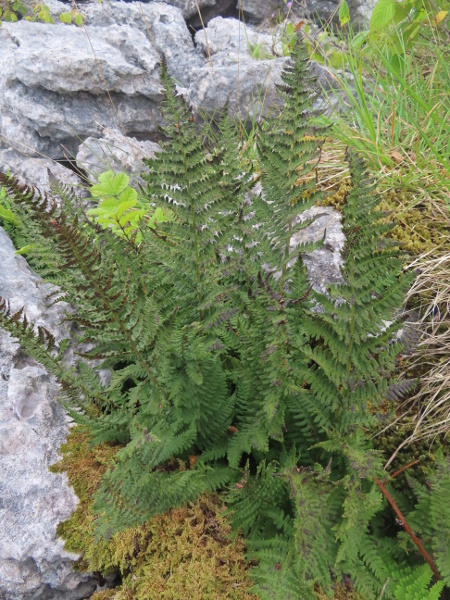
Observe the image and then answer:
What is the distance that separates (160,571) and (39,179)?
3967 millimetres

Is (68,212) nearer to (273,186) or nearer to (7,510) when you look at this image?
(273,186)

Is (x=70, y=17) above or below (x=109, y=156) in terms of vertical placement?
above

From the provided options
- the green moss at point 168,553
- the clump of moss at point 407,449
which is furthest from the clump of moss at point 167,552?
the clump of moss at point 407,449

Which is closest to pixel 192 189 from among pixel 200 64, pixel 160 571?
pixel 160 571

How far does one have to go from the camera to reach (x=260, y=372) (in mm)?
2010

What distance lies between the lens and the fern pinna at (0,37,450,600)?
68.6 inches

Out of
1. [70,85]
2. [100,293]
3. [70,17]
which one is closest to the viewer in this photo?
[100,293]

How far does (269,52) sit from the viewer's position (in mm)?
6688

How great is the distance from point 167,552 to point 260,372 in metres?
1.01

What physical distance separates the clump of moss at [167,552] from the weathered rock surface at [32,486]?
0.08 metres

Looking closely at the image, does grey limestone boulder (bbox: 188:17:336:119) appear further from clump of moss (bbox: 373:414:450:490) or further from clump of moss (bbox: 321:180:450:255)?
clump of moss (bbox: 373:414:450:490)

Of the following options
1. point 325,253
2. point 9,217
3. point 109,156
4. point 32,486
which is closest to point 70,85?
point 109,156

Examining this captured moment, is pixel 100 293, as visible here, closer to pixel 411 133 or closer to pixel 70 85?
pixel 411 133

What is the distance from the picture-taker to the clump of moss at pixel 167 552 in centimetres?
198
